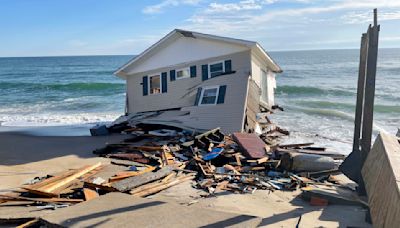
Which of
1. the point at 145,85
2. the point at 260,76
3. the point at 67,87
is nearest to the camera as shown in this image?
the point at 260,76

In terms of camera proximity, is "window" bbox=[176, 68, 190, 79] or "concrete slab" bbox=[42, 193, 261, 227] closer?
"concrete slab" bbox=[42, 193, 261, 227]

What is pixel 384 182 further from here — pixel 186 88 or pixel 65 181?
pixel 186 88

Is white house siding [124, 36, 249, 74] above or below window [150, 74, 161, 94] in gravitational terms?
above

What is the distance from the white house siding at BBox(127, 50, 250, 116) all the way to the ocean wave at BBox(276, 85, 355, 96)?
22965 millimetres

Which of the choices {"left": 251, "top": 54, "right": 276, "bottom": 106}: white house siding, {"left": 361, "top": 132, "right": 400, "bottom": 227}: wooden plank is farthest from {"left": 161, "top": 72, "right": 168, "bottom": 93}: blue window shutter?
{"left": 361, "top": 132, "right": 400, "bottom": 227}: wooden plank

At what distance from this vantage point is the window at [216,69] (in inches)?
814

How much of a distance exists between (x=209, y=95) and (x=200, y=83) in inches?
70.5

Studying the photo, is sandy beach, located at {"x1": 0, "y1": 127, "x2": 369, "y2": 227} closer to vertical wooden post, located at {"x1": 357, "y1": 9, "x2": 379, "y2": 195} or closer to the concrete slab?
the concrete slab

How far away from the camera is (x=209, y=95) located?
19.5 m

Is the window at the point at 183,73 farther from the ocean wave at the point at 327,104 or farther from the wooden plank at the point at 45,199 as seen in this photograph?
the ocean wave at the point at 327,104

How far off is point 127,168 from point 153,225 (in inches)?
244

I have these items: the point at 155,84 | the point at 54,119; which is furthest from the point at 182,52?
the point at 54,119

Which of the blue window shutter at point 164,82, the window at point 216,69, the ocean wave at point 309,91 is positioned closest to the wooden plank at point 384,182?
the window at point 216,69

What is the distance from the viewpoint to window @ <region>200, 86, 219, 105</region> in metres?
19.1
